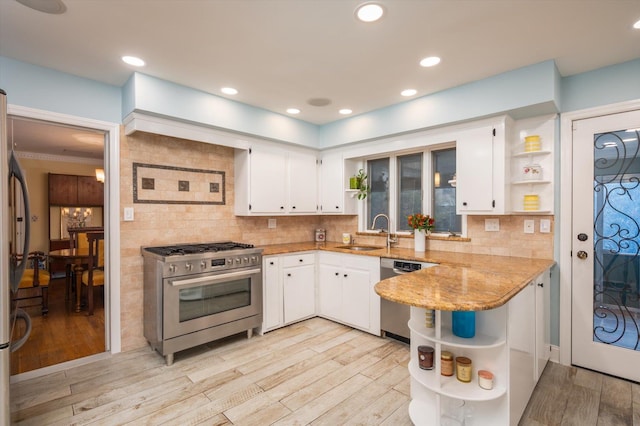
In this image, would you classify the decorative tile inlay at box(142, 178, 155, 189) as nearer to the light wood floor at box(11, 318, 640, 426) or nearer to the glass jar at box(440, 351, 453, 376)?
the light wood floor at box(11, 318, 640, 426)

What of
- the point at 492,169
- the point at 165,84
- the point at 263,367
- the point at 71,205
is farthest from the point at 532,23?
the point at 71,205

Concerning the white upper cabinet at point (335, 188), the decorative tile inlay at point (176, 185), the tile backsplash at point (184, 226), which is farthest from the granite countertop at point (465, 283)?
the decorative tile inlay at point (176, 185)

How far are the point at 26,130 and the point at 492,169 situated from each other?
569cm

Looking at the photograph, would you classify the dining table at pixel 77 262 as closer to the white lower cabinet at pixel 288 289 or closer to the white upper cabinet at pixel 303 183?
the white lower cabinet at pixel 288 289

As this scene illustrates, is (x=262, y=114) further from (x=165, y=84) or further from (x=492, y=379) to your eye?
(x=492, y=379)

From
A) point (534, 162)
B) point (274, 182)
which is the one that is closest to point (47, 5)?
point (274, 182)

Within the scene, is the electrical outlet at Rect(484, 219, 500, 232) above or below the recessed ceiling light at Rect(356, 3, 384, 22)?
below

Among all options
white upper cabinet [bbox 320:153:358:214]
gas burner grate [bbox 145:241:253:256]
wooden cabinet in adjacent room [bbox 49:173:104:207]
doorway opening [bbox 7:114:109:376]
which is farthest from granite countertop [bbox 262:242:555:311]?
wooden cabinet in adjacent room [bbox 49:173:104:207]

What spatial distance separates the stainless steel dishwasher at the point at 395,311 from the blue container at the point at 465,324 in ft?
3.99

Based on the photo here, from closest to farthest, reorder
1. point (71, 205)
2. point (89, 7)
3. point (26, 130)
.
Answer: point (89, 7), point (26, 130), point (71, 205)

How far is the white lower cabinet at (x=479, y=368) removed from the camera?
1.67 meters

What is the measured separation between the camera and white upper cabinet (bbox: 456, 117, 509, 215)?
2840 mm

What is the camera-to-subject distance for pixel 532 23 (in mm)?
2018

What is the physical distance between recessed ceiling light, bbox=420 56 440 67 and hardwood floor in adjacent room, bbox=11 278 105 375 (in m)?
3.82
